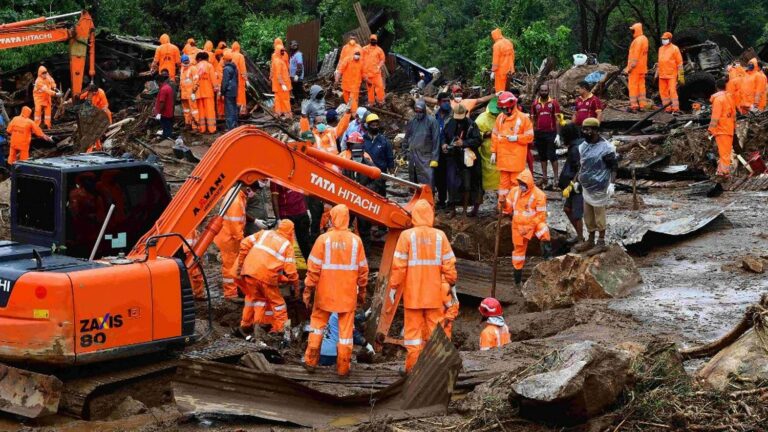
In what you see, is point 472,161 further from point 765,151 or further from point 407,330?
point 765,151

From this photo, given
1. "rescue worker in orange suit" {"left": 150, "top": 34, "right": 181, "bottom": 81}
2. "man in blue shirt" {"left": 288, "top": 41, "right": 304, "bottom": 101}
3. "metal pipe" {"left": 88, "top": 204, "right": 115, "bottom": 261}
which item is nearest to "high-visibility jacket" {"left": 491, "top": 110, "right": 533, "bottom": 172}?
"metal pipe" {"left": 88, "top": 204, "right": 115, "bottom": 261}

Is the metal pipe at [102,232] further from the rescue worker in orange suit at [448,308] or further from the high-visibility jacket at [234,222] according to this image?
the high-visibility jacket at [234,222]

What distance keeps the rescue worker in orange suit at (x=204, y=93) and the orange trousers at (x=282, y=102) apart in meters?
1.76

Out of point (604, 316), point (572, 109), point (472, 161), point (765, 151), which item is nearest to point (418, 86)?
point (572, 109)

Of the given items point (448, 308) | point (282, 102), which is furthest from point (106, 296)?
point (282, 102)

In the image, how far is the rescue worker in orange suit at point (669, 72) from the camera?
909 inches

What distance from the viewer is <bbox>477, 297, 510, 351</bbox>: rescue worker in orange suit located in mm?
11682

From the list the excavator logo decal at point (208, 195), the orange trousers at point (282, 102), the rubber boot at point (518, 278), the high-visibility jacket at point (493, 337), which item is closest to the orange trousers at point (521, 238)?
the rubber boot at point (518, 278)

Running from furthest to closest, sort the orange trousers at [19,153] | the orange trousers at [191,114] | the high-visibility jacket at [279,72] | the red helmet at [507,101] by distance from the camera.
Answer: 1. the high-visibility jacket at [279,72]
2. the orange trousers at [191,114]
3. the orange trousers at [19,153]
4. the red helmet at [507,101]

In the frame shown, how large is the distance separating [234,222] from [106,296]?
16.9ft

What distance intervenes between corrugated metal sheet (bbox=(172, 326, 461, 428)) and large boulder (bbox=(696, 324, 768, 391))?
2086 millimetres

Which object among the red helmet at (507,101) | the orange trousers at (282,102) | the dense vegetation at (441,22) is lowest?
the orange trousers at (282,102)

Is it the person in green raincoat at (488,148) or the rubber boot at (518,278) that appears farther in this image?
the person in green raincoat at (488,148)

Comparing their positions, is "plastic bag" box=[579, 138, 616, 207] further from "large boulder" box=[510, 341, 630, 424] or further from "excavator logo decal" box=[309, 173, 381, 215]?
"large boulder" box=[510, 341, 630, 424]
